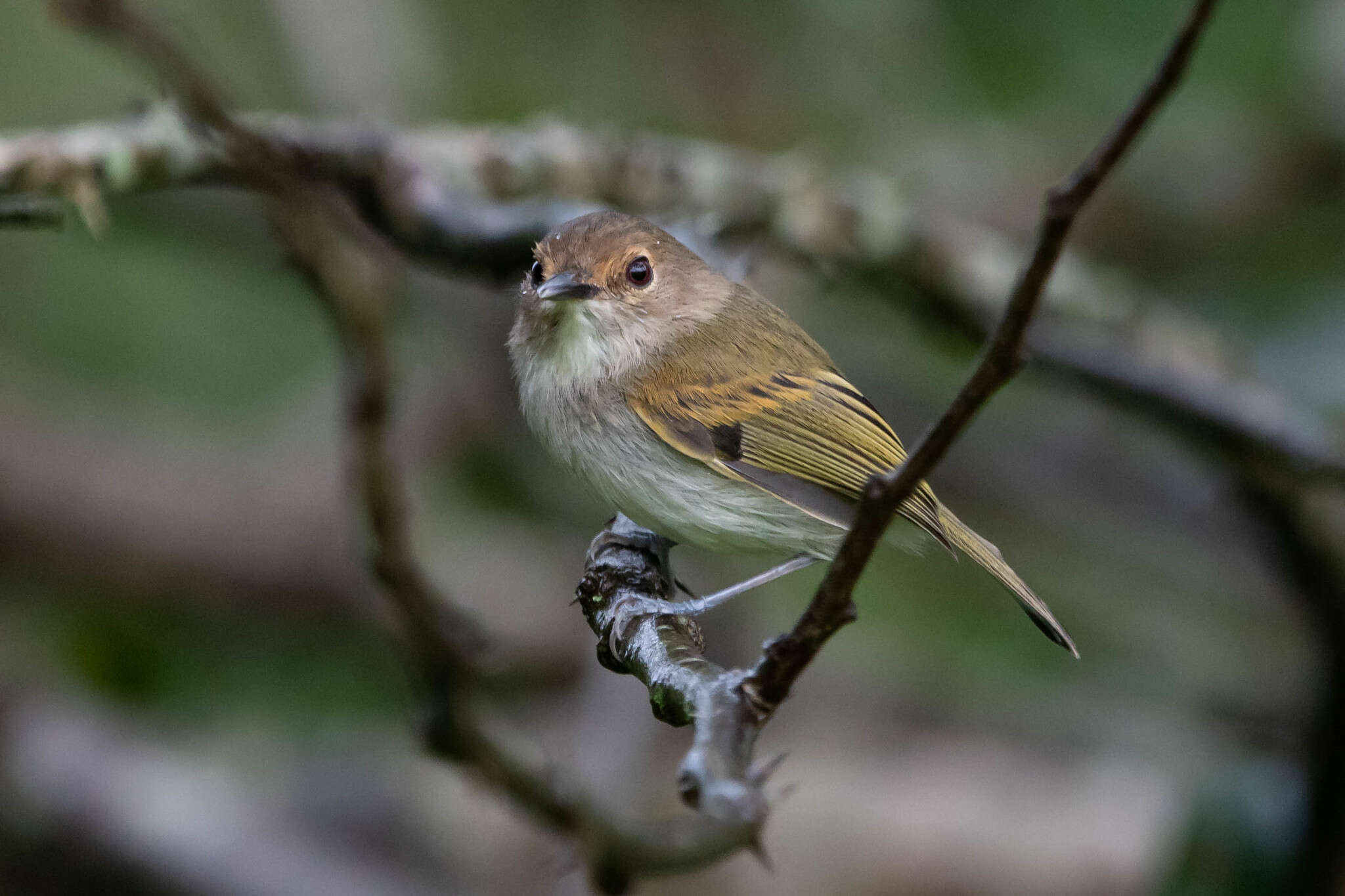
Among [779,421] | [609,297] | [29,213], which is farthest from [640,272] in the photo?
[29,213]

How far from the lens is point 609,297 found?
3.28m

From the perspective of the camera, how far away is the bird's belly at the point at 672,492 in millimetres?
2990

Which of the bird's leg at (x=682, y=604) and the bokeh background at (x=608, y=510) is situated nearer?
the bird's leg at (x=682, y=604)

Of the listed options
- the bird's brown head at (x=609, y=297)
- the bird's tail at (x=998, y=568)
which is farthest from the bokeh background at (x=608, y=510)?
the bird's tail at (x=998, y=568)

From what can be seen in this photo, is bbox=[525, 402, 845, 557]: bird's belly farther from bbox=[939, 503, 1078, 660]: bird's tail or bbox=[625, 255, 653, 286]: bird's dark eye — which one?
bbox=[625, 255, 653, 286]: bird's dark eye

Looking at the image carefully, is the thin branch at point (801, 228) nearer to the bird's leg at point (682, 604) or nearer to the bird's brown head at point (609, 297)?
the bird's brown head at point (609, 297)

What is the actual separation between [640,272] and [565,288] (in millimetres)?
303

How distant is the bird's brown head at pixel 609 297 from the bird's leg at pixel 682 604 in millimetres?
660

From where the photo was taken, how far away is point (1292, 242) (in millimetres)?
6172

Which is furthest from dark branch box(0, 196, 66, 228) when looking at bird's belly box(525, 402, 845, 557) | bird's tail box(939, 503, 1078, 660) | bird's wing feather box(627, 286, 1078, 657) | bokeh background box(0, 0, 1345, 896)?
bird's tail box(939, 503, 1078, 660)

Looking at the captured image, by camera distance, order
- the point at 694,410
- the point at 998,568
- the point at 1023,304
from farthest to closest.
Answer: the point at 694,410, the point at 998,568, the point at 1023,304

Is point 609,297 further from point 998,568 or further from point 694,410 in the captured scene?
point 998,568

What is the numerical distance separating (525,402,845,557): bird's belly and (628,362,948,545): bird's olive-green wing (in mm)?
42

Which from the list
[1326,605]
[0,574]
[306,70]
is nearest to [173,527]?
[0,574]
